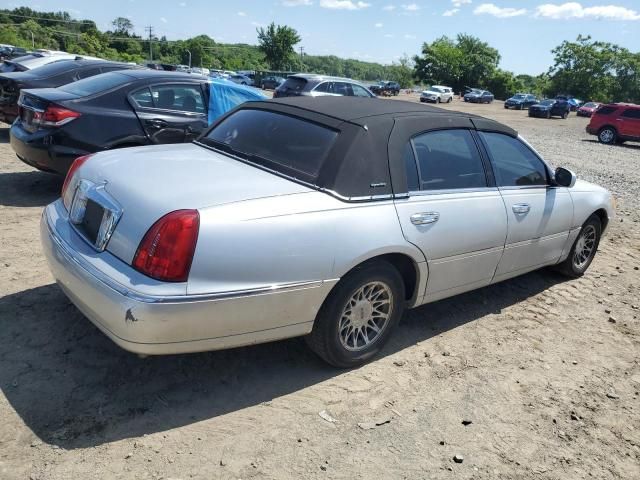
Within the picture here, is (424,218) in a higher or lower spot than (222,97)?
lower

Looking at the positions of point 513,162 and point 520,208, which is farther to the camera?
point 513,162

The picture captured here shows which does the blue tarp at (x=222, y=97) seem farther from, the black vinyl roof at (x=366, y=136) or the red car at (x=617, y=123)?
the red car at (x=617, y=123)

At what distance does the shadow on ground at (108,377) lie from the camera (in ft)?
8.91

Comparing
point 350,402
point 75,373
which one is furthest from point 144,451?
point 350,402

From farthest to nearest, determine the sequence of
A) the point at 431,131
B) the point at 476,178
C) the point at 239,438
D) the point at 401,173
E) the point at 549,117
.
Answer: the point at 549,117, the point at 476,178, the point at 431,131, the point at 401,173, the point at 239,438

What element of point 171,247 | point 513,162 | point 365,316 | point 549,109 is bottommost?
Answer: point 365,316

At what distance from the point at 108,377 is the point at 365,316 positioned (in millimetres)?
1582

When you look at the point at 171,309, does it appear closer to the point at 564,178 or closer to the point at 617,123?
the point at 564,178

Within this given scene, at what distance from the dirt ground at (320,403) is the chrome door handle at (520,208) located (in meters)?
0.93

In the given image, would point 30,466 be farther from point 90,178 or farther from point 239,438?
point 90,178

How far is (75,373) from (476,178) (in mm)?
3038

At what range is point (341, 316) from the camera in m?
3.19

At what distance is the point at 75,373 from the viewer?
3.06 m

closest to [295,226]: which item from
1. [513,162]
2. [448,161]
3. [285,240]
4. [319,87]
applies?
[285,240]
